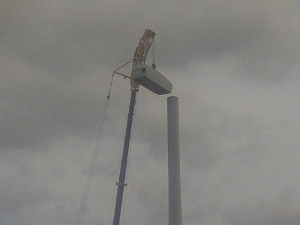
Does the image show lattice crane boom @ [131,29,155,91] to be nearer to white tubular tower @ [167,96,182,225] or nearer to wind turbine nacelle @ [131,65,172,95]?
wind turbine nacelle @ [131,65,172,95]

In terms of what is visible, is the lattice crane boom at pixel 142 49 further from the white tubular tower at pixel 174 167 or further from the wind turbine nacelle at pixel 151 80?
the white tubular tower at pixel 174 167

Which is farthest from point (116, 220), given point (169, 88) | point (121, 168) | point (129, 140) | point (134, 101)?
point (169, 88)

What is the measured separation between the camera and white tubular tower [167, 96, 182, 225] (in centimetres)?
3481

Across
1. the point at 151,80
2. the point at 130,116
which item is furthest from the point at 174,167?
the point at 130,116

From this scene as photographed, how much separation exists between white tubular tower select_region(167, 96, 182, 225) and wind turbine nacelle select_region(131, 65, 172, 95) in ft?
44.8

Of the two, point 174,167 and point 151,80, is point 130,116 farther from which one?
point 174,167

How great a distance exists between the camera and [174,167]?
36000 mm

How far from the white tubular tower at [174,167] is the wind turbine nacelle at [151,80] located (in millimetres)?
13644

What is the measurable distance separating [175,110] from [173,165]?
6692 millimetres

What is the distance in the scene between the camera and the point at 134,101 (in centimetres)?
8512

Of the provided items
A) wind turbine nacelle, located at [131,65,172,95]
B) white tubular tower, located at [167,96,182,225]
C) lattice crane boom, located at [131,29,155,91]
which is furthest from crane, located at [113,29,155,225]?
white tubular tower, located at [167,96,182,225]

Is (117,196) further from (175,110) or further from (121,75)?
(175,110)

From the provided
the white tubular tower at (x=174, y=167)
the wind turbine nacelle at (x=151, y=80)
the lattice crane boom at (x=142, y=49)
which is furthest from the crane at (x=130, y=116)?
the white tubular tower at (x=174, y=167)

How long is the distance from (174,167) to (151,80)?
18.8m
